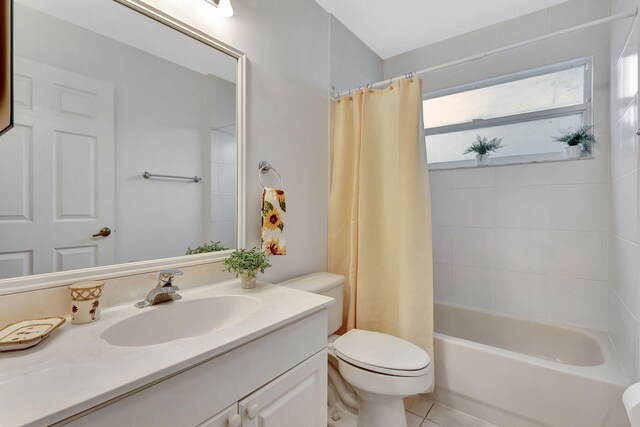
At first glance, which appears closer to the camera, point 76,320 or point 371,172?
point 76,320

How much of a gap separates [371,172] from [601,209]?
4.46 ft

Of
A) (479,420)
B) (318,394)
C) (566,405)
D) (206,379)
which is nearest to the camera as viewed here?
(206,379)

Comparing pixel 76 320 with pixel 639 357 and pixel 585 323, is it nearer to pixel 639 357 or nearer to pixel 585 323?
pixel 639 357

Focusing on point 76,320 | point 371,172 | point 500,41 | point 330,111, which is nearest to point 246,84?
point 330,111

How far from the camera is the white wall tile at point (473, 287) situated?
2.03 metres

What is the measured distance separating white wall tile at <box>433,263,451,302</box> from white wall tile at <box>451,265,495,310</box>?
0.10 feet

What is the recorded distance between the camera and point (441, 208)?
223 centimetres

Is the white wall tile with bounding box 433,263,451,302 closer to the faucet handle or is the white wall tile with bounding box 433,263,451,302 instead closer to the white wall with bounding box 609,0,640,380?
the white wall with bounding box 609,0,640,380

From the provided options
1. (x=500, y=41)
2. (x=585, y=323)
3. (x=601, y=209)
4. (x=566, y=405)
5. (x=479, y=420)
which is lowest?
(x=479, y=420)

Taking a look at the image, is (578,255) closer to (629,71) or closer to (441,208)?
(441,208)

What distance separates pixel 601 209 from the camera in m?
1.69

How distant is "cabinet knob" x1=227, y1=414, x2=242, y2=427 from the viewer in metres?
0.73

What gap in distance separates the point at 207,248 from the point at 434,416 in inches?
60.0

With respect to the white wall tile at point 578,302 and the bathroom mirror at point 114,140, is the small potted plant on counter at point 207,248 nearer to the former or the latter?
the bathroom mirror at point 114,140
